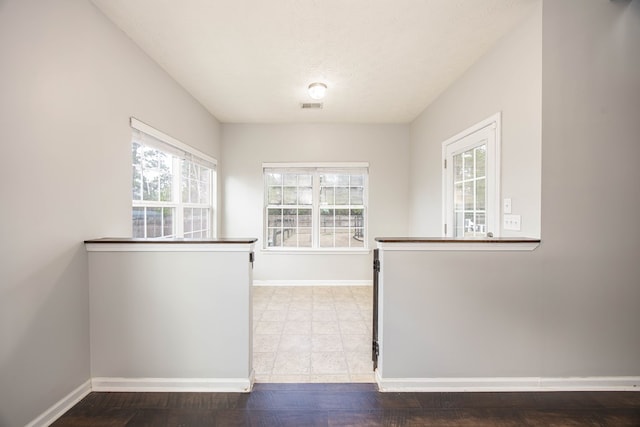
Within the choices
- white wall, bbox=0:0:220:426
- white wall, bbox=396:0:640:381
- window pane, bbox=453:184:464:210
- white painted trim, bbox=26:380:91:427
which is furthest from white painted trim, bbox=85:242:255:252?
window pane, bbox=453:184:464:210

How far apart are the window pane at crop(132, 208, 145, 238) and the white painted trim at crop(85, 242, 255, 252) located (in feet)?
1.81

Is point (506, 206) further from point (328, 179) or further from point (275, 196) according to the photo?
point (275, 196)

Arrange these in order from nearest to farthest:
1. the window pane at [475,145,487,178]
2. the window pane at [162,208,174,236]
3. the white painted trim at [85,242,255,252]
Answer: the white painted trim at [85,242,255,252] → the window pane at [475,145,487,178] → the window pane at [162,208,174,236]

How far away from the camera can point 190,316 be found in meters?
1.93

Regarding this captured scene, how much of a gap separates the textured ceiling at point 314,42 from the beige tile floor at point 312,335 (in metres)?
2.70

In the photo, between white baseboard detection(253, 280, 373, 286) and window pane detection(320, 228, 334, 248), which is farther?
window pane detection(320, 228, 334, 248)

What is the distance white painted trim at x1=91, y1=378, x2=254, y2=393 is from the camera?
6.27 ft

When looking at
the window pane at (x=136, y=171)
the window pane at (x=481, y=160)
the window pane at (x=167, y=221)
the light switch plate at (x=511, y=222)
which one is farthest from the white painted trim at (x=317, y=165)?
the light switch plate at (x=511, y=222)

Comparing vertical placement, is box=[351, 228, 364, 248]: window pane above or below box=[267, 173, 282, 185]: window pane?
below

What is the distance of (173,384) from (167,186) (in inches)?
78.0

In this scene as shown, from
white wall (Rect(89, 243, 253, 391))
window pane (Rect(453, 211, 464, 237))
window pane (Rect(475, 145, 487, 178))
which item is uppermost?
window pane (Rect(475, 145, 487, 178))

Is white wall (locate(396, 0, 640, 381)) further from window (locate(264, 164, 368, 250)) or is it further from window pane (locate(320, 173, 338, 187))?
window pane (locate(320, 173, 338, 187))

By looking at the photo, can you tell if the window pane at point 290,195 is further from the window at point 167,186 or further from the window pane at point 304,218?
the window at point 167,186

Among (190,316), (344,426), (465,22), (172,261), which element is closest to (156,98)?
(172,261)
